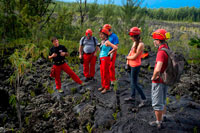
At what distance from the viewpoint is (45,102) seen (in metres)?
5.25

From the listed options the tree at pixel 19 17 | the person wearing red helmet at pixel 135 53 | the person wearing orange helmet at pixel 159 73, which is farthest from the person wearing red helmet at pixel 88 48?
the tree at pixel 19 17

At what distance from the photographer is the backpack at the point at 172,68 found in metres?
3.04

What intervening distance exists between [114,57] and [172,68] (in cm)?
244

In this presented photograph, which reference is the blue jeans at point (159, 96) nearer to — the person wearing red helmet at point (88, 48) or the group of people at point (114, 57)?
the group of people at point (114, 57)

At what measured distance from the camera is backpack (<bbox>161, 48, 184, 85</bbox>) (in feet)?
9.98

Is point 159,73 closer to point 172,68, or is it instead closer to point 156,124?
point 172,68

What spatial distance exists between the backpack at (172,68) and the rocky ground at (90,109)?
3.14 ft

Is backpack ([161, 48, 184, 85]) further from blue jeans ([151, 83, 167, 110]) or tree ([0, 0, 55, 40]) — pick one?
tree ([0, 0, 55, 40])

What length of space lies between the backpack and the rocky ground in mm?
958

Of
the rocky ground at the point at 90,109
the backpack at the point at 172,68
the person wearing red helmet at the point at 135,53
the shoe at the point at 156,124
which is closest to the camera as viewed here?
the backpack at the point at 172,68

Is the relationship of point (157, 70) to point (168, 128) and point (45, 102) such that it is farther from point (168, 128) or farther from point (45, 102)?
point (45, 102)

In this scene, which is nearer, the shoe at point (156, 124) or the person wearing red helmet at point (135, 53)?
the shoe at point (156, 124)

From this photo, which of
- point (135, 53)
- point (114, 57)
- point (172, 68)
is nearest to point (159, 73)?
point (172, 68)

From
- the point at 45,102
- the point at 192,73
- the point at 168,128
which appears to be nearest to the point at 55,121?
the point at 45,102
